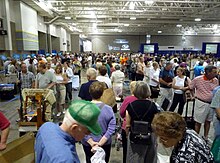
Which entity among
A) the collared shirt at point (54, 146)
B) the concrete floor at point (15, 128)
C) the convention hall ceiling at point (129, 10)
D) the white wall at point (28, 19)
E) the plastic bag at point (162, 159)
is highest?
the convention hall ceiling at point (129, 10)

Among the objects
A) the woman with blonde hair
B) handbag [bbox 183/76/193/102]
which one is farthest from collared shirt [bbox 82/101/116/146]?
the woman with blonde hair

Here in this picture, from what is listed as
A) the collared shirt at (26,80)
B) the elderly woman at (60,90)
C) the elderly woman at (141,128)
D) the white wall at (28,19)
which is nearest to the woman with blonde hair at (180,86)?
the elderly woman at (141,128)

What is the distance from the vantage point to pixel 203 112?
346 centimetres

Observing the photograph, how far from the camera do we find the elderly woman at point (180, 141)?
129 centimetres

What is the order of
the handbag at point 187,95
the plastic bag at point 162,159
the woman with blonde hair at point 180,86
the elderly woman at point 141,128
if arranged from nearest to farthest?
the elderly woman at point 141,128
the plastic bag at point 162,159
the handbag at point 187,95
the woman with blonde hair at point 180,86

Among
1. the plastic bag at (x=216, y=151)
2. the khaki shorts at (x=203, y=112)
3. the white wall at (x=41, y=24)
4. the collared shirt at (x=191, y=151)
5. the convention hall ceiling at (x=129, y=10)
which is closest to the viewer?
the collared shirt at (x=191, y=151)

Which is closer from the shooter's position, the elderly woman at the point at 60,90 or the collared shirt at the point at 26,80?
the collared shirt at the point at 26,80

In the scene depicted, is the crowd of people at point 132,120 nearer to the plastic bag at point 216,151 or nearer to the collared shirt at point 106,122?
the collared shirt at point 106,122

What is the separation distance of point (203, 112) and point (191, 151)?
2.43 metres

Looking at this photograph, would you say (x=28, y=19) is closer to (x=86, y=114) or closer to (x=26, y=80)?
(x=26, y=80)

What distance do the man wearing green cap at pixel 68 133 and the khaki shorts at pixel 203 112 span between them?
2.94 meters

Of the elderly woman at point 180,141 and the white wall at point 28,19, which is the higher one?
the white wall at point 28,19

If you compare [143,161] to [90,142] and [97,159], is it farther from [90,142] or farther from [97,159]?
[97,159]

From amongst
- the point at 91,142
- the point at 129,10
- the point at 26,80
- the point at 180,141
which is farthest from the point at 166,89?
the point at 129,10
